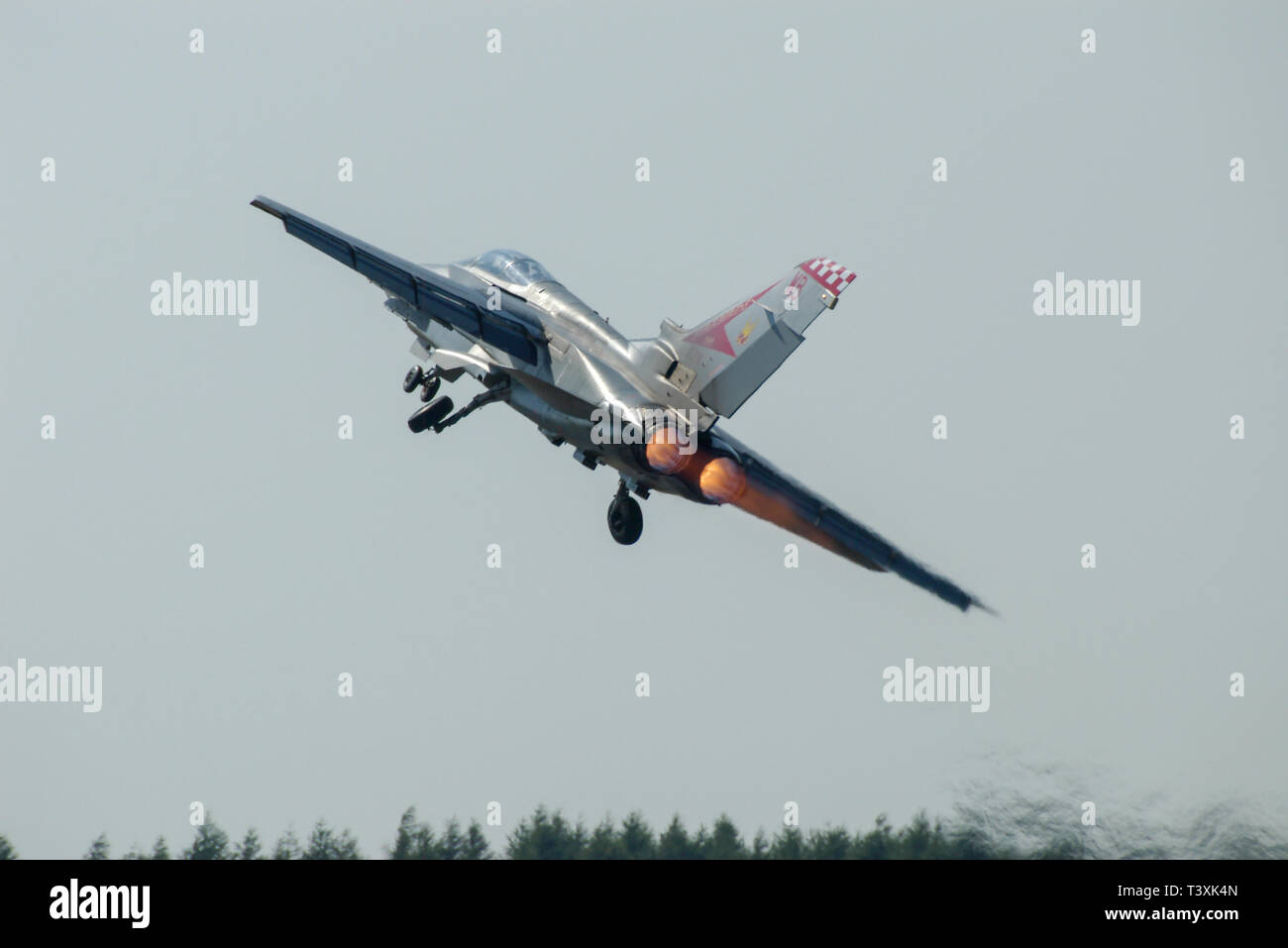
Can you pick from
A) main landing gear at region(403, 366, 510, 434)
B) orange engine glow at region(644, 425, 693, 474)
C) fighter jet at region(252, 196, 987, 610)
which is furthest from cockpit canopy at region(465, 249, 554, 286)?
orange engine glow at region(644, 425, 693, 474)

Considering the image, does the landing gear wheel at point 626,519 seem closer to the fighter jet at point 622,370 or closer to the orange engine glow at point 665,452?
the fighter jet at point 622,370

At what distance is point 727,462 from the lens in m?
38.5

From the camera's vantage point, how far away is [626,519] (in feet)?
137

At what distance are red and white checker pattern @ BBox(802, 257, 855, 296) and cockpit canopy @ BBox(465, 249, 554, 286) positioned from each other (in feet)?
23.5

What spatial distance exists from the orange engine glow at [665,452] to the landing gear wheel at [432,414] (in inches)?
265

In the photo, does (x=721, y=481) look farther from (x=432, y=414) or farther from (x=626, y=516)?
(x=432, y=414)

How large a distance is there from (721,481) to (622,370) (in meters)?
2.91

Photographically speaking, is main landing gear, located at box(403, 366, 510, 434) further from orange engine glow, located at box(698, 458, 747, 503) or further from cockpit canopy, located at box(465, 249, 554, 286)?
orange engine glow, located at box(698, 458, 747, 503)

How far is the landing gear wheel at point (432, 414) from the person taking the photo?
4359cm

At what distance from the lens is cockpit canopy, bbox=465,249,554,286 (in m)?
43.5

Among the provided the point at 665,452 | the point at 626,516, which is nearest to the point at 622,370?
the point at 665,452

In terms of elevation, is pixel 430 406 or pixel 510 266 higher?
pixel 510 266

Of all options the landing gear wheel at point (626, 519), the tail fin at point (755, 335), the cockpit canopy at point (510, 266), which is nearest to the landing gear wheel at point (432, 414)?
the cockpit canopy at point (510, 266)
